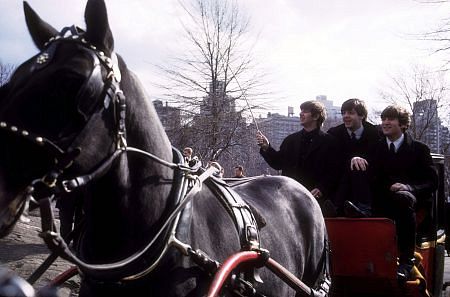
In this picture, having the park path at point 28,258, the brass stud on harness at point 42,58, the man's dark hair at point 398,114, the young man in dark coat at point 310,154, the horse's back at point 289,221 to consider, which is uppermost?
the brass stud on harness at point 42,58

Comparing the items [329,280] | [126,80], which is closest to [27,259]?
[329,280]

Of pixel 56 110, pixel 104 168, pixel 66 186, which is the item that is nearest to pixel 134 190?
pixel 104 168

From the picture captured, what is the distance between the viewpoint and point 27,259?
24.8 feet

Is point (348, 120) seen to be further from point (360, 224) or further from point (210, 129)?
point (210, 129)

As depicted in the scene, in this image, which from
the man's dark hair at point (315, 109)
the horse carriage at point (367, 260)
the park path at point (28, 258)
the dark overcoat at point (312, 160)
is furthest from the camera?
the park path at point (28, 258)

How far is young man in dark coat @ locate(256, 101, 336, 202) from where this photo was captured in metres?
5.72

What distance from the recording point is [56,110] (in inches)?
91.2

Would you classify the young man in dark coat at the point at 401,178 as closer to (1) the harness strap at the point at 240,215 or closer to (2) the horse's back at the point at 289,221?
(2) the horse's back at the point at 289,221

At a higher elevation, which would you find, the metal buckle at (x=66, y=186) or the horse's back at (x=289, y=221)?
the metal buckle at (x=66, y=186)

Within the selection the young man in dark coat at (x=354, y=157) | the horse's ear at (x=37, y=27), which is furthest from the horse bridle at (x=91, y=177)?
the young man in dark coat at (x=354, y=157)

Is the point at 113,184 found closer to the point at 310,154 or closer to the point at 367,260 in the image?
the point at 367,260

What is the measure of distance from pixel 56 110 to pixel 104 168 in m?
0.32

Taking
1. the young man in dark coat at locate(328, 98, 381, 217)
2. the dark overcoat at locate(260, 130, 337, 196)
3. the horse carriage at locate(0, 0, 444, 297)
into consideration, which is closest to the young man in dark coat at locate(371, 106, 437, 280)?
the young man in dark coat at locate(328, 98, 381, 217)

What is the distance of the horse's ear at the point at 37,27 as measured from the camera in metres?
2.72
